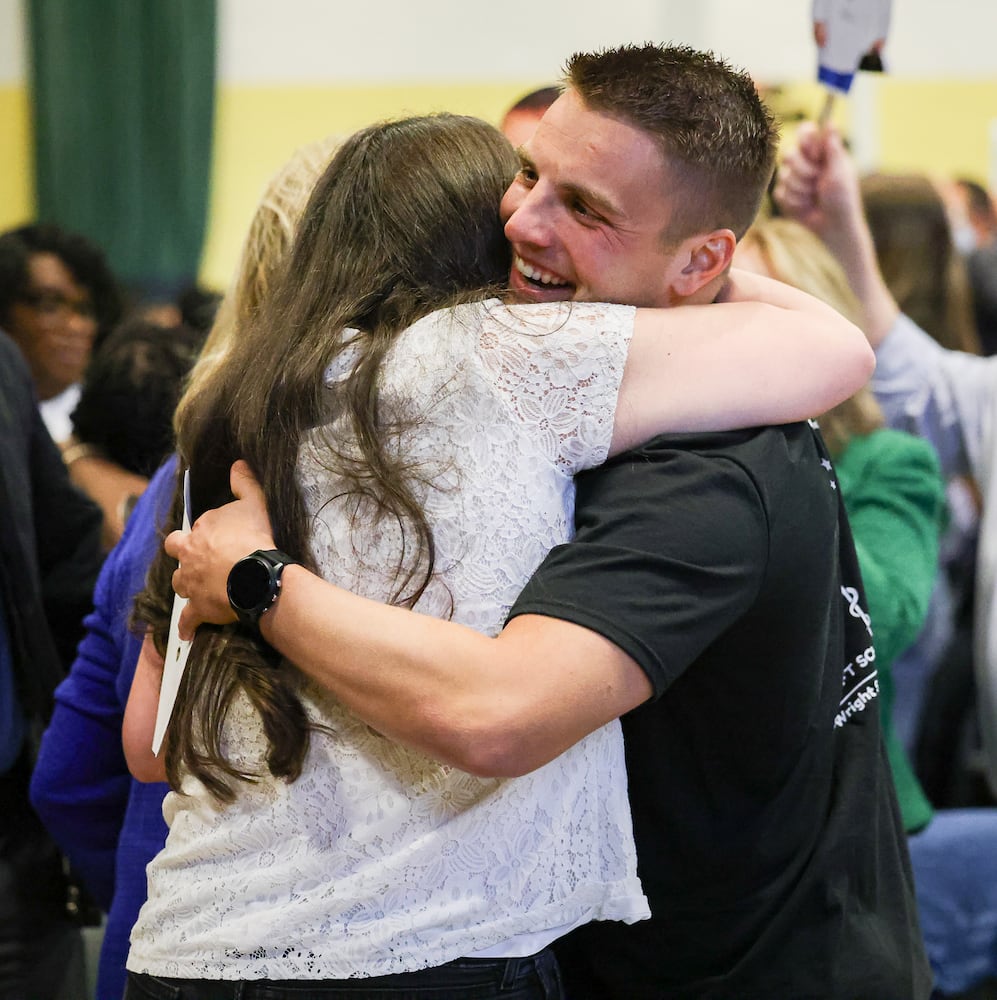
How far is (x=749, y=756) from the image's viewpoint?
48.3 inches

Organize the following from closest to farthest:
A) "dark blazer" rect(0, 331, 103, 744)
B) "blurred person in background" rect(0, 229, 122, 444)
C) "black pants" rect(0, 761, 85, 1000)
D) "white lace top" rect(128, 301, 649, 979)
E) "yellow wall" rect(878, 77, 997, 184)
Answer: "white lace top" rect(128, 301, 649, 979) → "black pants" rect(0, 761, 85, 1000) → "dark blazer" rect(0, 331, 103, 744) → "blurred person in background" rect(0, 229, 122, 444) → "yellow wall" rect(878, 77, 997, 184)

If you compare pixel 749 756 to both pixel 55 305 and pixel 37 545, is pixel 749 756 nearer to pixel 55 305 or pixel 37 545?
pixel 37 545

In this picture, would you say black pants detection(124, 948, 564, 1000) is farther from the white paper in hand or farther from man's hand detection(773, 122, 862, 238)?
man's hand detection(773, 122, 862, 238)

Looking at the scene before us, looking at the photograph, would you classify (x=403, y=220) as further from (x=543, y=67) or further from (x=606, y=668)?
(x=543, y=67)

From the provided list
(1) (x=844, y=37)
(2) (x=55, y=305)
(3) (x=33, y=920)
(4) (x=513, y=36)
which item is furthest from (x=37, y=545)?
(4) (x=513, y=36)

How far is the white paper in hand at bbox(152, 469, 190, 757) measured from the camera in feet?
3.91

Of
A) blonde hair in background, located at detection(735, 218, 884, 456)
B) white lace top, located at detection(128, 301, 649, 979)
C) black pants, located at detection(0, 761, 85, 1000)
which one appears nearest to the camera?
white lace top, located at detection(128, 301, 649, 979)

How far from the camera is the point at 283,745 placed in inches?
43.4

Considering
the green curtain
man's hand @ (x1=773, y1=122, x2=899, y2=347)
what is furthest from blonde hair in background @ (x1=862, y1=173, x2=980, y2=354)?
the green curtain

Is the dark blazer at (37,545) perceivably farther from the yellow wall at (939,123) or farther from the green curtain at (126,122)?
the yellow wall at (939,123)

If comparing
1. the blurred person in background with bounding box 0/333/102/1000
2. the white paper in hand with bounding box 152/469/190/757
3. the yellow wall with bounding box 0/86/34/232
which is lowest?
the yellow wall with bounding box 0/86/34/232

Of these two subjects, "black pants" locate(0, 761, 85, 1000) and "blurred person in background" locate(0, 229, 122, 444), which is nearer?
"black pants" locate(0, 761, 85, 1000)

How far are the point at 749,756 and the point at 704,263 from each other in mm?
451

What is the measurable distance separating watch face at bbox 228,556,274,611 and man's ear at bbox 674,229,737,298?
0.46 metres
